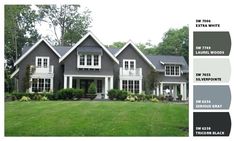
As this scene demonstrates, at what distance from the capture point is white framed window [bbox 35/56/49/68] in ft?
47.8

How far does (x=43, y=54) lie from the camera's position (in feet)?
49.0

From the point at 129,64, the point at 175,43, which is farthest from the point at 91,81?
the point at 175,43

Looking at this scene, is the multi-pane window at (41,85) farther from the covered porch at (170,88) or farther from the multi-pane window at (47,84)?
the covered porch at (170,88)

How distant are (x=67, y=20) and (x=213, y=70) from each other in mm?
4643

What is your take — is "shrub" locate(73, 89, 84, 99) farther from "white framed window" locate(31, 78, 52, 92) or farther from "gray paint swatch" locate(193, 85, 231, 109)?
"gray paint swatch" locate(193, 85, 231, 109)

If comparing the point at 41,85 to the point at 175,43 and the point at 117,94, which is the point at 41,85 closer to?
the point at 117,94

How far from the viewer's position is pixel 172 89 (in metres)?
14.8

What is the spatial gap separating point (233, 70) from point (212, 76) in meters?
0.57

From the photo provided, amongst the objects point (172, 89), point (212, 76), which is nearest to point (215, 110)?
point (212, 76)

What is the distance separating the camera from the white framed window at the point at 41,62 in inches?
573

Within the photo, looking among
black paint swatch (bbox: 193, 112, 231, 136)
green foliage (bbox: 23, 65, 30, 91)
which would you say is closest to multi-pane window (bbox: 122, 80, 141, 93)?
black paint swatch (bbox: 193, 112, 231, 136)

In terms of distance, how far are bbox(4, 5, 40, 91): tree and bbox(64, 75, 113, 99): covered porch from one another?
Result: 63.5 inches

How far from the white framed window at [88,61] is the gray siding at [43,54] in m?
0.83
